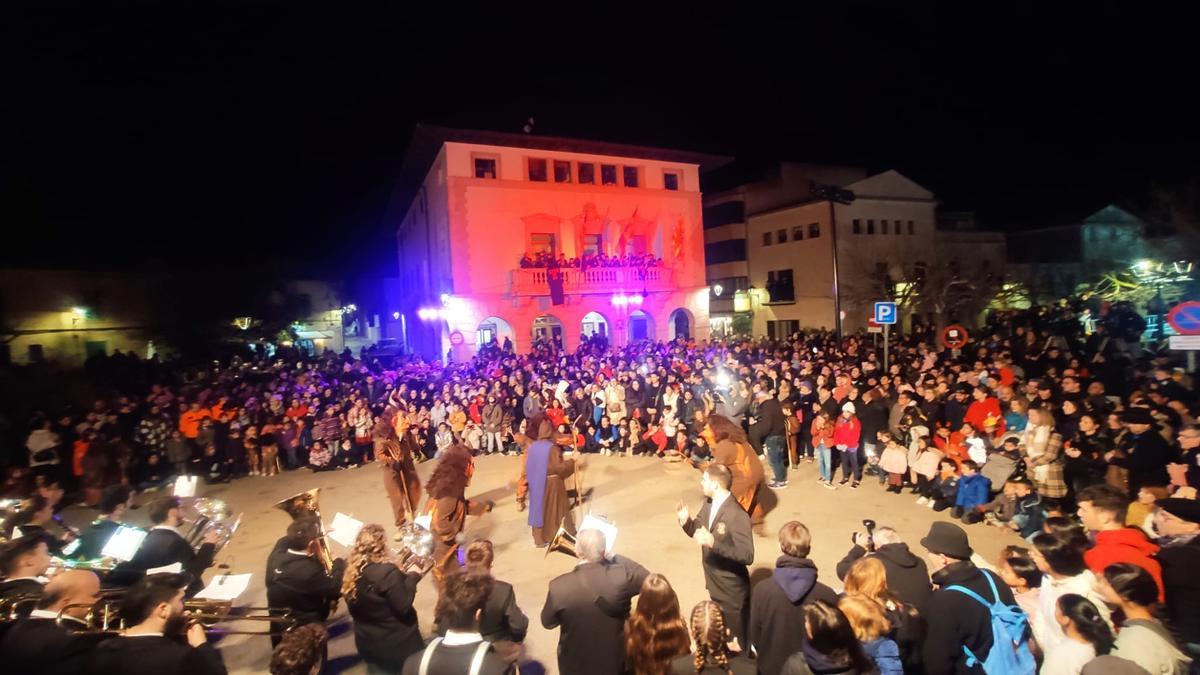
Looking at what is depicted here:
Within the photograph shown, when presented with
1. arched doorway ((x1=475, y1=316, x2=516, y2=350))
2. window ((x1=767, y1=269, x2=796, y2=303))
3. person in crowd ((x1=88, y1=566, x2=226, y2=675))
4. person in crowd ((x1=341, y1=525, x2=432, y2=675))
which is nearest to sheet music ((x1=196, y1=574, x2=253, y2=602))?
person in crowd ((x1=341, y1=525, x2=432, y2=675))

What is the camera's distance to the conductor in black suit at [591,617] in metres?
3.71

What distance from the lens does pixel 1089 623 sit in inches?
124

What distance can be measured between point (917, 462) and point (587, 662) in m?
7.06

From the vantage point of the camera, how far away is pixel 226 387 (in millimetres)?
16453

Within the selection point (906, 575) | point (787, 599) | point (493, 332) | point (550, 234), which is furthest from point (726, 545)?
point (493, 332)

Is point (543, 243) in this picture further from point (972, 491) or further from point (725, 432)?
point (972, 491)

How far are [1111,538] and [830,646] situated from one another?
3.02 meters

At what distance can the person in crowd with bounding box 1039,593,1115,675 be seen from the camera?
3.16 metres

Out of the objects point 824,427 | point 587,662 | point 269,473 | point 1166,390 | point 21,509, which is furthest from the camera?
point 269,473

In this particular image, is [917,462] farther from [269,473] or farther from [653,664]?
[269,473]

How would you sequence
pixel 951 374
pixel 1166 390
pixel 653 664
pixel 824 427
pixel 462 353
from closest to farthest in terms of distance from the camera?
pixel 653 664 < pixel 1166 390 < pixel 824 427 < pixel 951 374 < pixel 462 353

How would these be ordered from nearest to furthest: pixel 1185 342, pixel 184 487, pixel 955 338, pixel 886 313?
pixel 184 487 < pixel 1185 342 < pixel 886 313 < pixel 955 338

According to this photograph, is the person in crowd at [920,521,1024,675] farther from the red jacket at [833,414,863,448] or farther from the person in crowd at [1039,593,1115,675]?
the red jacket at [833,414,863,448]

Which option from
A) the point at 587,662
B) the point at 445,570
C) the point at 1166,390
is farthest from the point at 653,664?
the point at 1166,390
